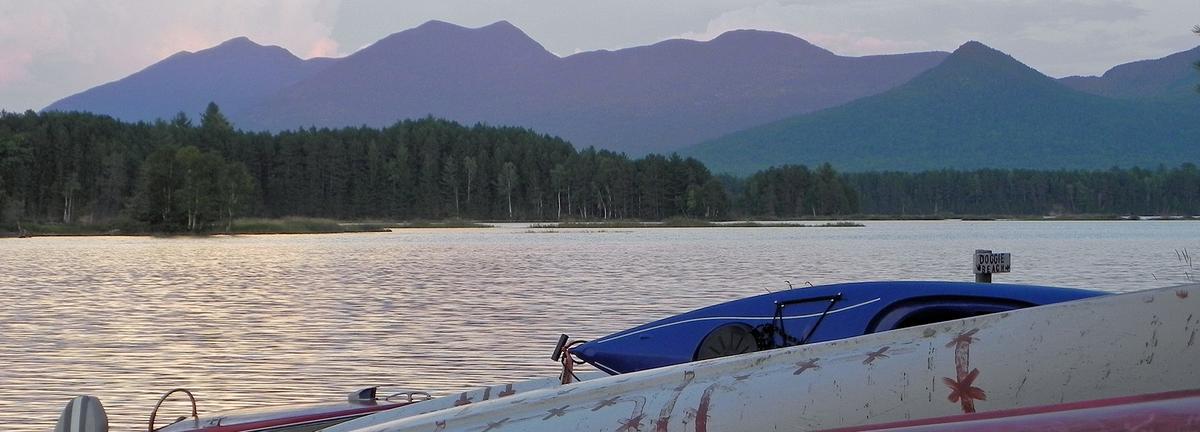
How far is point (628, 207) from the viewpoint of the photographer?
19538 cm

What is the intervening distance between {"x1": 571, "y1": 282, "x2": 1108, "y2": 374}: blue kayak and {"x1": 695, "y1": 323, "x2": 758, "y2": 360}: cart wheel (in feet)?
0.14

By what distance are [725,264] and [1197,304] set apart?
150 feet

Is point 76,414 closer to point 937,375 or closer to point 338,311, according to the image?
point 937,375

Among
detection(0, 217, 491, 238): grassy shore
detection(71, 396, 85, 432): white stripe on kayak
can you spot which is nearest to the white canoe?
detection(71, 396, 85, 432): white stripe on kayak

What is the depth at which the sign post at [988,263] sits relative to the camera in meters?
16.7

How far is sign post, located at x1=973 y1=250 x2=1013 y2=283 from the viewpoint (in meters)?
16.7

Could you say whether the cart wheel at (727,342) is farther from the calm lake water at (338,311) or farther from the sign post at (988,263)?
the sign post at (988,263)

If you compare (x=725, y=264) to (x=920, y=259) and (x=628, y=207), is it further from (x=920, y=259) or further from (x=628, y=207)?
(x=628, y=207)

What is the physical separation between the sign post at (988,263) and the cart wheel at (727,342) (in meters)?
8.59

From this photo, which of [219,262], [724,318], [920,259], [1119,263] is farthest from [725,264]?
[724,318]

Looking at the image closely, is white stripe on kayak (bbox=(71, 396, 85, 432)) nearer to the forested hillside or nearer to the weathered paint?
the weathered paint

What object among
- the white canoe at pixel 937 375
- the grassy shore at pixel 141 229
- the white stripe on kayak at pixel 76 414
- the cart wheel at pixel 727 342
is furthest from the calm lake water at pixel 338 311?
the grassy shore at pixel 141 229

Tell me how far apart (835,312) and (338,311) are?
688 inches

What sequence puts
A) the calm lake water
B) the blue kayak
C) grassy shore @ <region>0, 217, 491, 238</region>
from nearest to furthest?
the blue kayak, the calm lake water, grassy shore @ <region>0, 217, 491, 238</region>
